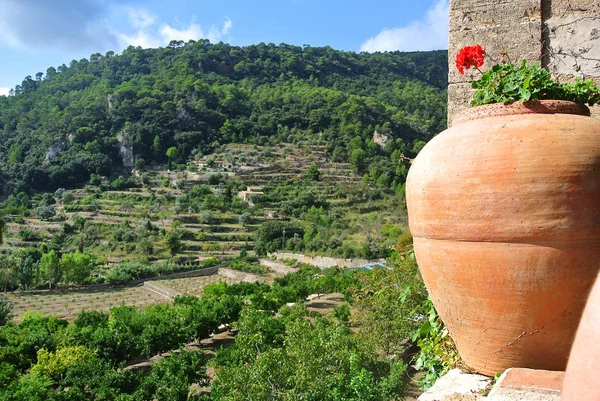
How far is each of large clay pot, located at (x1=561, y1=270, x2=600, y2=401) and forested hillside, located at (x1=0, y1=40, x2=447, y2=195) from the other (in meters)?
50.5

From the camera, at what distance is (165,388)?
394 inches

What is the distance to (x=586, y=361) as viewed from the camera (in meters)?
0.60

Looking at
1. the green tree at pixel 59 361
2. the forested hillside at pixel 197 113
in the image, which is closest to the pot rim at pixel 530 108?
the green tree at pixel 59 361

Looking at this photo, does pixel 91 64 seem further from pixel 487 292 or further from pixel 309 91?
pixel 487 292

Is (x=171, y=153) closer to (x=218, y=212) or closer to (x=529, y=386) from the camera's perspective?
(x=218, y=212)

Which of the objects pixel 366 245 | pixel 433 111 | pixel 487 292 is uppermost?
pixel 433 111

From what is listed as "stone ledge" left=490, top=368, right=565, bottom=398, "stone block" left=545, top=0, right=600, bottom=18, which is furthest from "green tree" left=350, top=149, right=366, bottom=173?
"stone ledge" left=490, top=368, right=565, bottom=398

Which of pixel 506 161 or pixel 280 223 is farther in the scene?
pixel 280 223

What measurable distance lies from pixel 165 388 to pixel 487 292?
9.54m

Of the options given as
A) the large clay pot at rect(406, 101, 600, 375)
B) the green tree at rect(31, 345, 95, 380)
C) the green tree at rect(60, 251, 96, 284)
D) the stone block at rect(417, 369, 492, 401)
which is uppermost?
the large clay pot at rect(406, 101, 600, 375)

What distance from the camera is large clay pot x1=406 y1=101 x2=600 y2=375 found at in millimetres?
1775

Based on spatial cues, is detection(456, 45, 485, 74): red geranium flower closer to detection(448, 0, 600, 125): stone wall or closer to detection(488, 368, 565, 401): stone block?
detection(448, 0, 600, 125): stone wall

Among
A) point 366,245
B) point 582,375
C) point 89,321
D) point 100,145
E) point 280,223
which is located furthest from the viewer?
point 100,145

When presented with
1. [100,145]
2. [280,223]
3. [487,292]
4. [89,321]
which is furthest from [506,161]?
[100,145]
